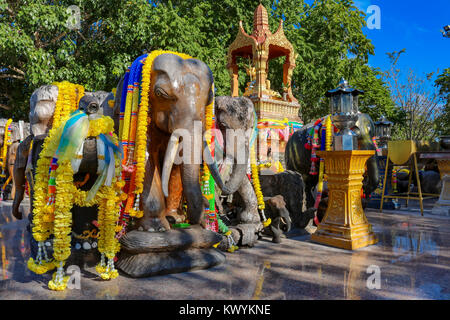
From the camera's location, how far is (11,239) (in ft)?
15.7

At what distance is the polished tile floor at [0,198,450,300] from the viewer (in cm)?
282

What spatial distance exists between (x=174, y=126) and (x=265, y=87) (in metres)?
10.2

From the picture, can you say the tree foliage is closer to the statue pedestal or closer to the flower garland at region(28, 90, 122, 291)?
the flower garland at region(28, 90, 122, 291)

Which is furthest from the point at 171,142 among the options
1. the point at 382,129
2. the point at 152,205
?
the point at 382,129

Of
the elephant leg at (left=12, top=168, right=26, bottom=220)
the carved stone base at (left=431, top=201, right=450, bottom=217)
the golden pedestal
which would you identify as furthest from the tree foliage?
the carved stone base at (left=431, top=201, right=450, bottom=217)

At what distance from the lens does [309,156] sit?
21.2ft

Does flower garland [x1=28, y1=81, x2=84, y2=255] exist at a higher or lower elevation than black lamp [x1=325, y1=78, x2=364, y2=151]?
lower

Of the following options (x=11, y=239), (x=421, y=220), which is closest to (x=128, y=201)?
(x=11, y=239)

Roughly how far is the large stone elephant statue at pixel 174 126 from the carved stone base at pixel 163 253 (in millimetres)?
184

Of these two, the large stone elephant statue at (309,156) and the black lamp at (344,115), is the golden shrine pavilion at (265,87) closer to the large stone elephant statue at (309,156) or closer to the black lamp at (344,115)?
Result: the large stone elephant statue at (309,156)

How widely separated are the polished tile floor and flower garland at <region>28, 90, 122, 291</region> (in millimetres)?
241

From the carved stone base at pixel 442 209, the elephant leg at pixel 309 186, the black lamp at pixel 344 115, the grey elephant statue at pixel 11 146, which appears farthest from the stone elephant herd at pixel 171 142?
the grey elephant statue at pixel 11 146

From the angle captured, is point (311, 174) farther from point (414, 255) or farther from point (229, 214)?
point (414, 255)

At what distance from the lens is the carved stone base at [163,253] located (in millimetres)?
3266
